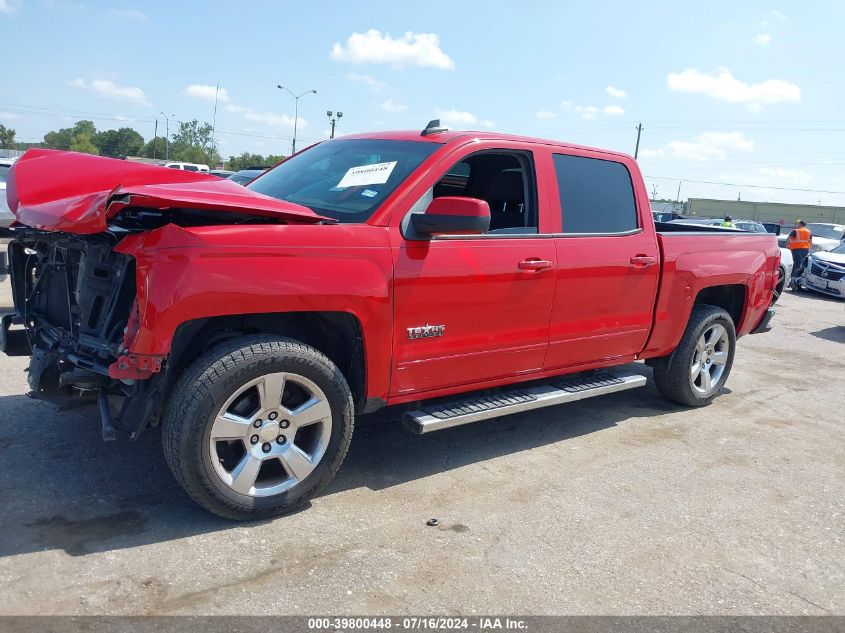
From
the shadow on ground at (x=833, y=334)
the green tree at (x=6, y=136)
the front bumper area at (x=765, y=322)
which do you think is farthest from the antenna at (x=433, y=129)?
the green tree at (x=6, y=136)

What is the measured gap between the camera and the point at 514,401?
445 centimetres

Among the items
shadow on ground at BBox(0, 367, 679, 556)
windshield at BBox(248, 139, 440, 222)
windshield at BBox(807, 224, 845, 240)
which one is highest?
windshield at BBox(807, 224, 845, 240)

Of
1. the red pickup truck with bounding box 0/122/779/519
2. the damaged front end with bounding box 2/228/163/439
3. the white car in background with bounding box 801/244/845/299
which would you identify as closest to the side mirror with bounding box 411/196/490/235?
the red pickup truck with bounding box 0/122/779/519

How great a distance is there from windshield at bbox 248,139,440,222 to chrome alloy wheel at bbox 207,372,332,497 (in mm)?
996

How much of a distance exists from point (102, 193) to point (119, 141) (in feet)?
354

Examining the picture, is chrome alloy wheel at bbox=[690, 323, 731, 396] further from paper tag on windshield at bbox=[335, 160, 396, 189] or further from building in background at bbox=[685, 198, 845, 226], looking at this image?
building in background at bbox=[685, 198, 845, 226]

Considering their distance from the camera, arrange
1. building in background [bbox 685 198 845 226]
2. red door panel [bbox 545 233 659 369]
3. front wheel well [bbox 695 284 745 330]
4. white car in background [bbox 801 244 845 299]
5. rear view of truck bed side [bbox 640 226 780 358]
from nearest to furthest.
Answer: red door panel [bbox 545 233 659 369] → rear view of truck bed side [bbox 640 226 780 358] → front wheel well [bbox 695 284 745 330] → white car in background [bbox 801 244 845 299] → building in background [bbox 685 198 845 226]

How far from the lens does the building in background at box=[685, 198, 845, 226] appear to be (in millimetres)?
72000

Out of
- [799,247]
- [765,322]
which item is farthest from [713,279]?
[799,247]

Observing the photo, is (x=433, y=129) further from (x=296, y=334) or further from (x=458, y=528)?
(x=458, y=528)

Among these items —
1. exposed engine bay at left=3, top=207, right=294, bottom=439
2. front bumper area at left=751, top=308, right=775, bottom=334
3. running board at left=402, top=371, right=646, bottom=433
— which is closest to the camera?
exposed engine bay at left=3, top=207, right=294, bottom=439

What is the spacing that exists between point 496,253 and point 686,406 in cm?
278

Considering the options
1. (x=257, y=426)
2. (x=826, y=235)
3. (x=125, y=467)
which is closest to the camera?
(x=257, y=426)

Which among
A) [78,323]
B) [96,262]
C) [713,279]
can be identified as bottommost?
[78,323]
